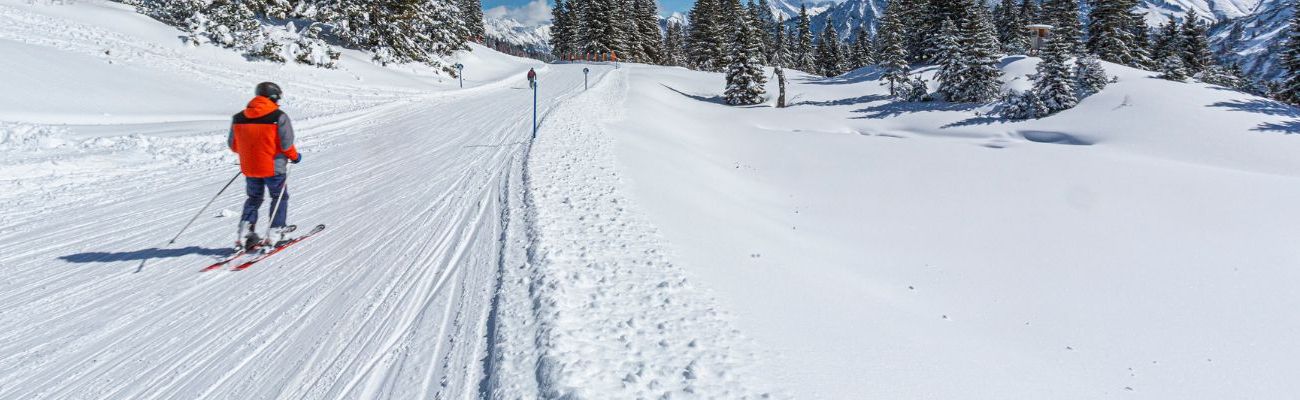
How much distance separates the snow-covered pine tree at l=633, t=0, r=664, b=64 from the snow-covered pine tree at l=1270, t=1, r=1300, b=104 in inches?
2046

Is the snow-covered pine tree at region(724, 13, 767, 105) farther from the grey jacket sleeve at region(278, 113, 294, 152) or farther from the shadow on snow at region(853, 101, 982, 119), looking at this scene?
the grey jacket sleeve at region(278, 113, 294, 152)

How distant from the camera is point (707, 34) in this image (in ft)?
204

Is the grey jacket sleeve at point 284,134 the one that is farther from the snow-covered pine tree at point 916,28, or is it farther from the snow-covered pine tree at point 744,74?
the snow-covered pine tree at point 916,28

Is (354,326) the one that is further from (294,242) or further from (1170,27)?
(1170,27)

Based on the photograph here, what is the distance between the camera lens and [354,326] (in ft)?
14.8

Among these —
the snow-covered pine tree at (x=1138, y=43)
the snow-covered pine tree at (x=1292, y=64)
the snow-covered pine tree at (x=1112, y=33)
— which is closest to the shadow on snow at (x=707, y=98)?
the snow-covered pine tree at (x=1292, y=64)

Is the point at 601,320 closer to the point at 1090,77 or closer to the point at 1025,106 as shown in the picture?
the point at 1025,106

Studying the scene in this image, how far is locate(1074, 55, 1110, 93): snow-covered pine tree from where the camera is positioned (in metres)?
24.6

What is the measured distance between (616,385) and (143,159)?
39.6 feet

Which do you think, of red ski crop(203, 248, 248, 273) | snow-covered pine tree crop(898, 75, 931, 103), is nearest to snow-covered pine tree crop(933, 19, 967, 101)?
snow-covered pine tree crop(898, 75, 931, 103)

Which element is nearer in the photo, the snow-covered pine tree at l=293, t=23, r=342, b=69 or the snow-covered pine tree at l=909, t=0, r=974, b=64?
the snow-covered pine tree at l=293, t=23, r=342, b=69

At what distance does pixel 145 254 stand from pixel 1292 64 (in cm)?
4016

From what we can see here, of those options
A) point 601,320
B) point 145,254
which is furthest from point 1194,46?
point 145,254

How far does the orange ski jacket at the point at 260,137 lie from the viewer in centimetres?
562
